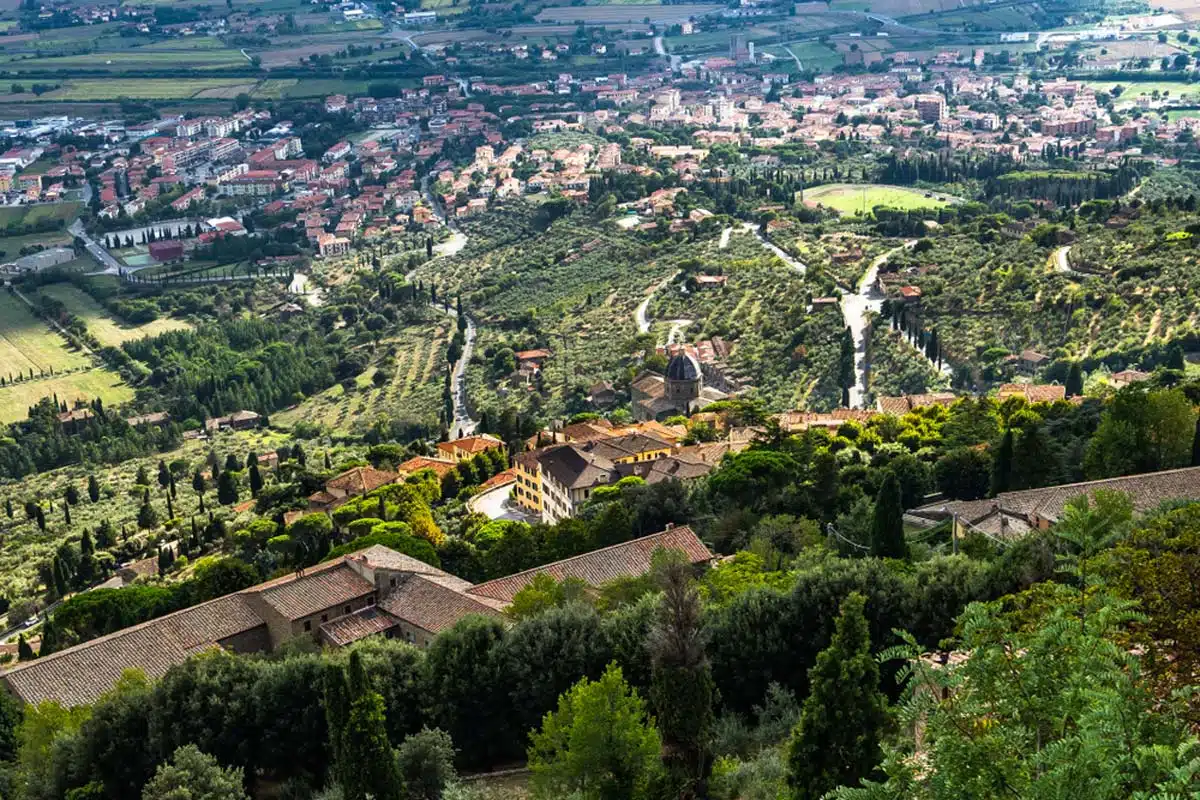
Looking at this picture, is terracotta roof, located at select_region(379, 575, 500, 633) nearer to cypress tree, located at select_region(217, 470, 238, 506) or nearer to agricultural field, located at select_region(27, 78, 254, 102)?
cypress tree, located at select_region(217, 470, 238, 506)

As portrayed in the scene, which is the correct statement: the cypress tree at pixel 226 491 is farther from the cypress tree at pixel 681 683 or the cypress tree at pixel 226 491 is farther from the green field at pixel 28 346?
the cypress tree at pixel 681 683

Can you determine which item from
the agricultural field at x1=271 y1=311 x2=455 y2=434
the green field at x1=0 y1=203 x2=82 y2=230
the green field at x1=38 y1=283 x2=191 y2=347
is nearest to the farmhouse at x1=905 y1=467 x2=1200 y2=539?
the agricultural field at x1=271 y1=311 x2=455 y2=434

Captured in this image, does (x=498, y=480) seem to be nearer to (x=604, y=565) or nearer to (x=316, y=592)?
(x=316, y=592)

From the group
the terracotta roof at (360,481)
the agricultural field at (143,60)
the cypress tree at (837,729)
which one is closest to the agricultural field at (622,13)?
the agricultural field at (143,60)

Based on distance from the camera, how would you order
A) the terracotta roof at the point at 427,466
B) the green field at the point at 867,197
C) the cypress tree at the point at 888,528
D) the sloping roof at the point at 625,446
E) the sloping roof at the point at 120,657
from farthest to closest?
1. the green field at the point at 867,197
2. the terracotta roof at the point at 427,466
3. the sloping roof at the point at 625,446
4. the cypress tree at the point at 888,528
5. the sloping roof at the point at 120,657

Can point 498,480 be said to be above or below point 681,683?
below

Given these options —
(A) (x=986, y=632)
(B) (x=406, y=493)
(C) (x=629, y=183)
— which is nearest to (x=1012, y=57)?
(C) (x=629, y=183)

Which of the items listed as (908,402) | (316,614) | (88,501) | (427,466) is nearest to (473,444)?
(427,466)

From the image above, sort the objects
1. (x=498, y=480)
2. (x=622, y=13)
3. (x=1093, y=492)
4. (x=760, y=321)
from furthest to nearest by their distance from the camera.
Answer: (x=622, y=13)
(x=760, y=321)
(x=498, y=480)
(x=1093, y=492)
